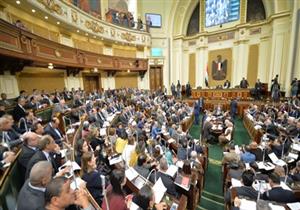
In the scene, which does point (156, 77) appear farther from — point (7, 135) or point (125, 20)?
point (7, 135)

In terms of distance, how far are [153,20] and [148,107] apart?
11.2m

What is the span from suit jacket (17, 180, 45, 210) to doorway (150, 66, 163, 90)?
1638cm

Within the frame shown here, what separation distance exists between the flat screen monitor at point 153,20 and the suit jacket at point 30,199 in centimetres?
1734

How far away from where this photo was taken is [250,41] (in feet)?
45.9

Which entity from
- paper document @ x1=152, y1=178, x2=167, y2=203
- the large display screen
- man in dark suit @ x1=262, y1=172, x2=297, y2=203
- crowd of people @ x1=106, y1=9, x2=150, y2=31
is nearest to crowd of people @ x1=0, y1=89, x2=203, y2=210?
paper document @ x1=152, y1=178, x2=167, y2=203

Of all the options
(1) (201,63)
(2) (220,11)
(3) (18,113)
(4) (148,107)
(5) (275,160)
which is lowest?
(5) (275,160)

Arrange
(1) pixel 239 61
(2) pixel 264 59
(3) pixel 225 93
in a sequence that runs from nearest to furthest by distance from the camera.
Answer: (3) pixel 225 93 < (2) pixel 264 59 < (1) pixel 239 61

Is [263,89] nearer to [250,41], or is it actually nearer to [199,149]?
[250,41]

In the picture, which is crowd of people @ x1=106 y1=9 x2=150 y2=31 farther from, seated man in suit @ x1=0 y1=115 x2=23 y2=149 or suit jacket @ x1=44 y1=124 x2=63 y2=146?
seated man in suit @ x1=0 y1=115 x2=23 y2=149

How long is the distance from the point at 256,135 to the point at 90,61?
9.28 metres

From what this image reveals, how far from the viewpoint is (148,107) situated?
9.48m

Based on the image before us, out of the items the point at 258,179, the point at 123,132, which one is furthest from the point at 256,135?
the point at 123,132

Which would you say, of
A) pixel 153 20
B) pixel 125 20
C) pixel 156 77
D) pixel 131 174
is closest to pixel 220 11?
pixel 153 20

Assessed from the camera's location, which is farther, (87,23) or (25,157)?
(87,23)
